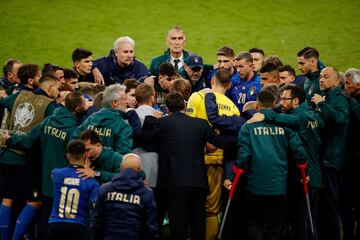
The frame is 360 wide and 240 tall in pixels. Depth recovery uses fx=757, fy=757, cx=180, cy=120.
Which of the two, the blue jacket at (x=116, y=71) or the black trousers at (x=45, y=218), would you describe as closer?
the black trousers at (x=45, y=218)

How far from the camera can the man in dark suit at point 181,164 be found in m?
7.24

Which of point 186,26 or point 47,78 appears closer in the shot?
point 47,78

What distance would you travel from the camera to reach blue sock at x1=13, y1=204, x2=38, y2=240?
7.68 meters

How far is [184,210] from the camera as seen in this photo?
7.26m

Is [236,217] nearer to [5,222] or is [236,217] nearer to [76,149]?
Result: [76,149]

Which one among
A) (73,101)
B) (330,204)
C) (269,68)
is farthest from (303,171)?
(73,101)

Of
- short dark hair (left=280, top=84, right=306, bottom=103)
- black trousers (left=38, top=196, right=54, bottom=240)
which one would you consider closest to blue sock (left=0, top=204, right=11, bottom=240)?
black trousers (left=38, top=196, right=54, bottom=240)

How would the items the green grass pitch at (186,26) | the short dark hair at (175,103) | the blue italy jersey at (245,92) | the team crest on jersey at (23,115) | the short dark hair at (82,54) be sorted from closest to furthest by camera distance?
the short dark hair at (175,103) < the team crest on jersey at (23,115) < the blue italy jersey at (245,92) < the short dark hair at (82,54) < the green grass pitch at (186,26)

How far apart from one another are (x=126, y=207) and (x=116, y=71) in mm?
Answer: 3724

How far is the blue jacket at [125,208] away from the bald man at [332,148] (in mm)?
2300

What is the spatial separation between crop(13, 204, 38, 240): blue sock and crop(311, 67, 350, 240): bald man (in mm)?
3028

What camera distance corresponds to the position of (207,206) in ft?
25.8

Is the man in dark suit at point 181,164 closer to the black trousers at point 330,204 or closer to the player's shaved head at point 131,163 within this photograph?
the player's shaved head at point 131,163

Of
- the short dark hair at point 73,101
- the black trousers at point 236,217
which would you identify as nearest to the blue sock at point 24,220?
the short dark hair at point 73,101
